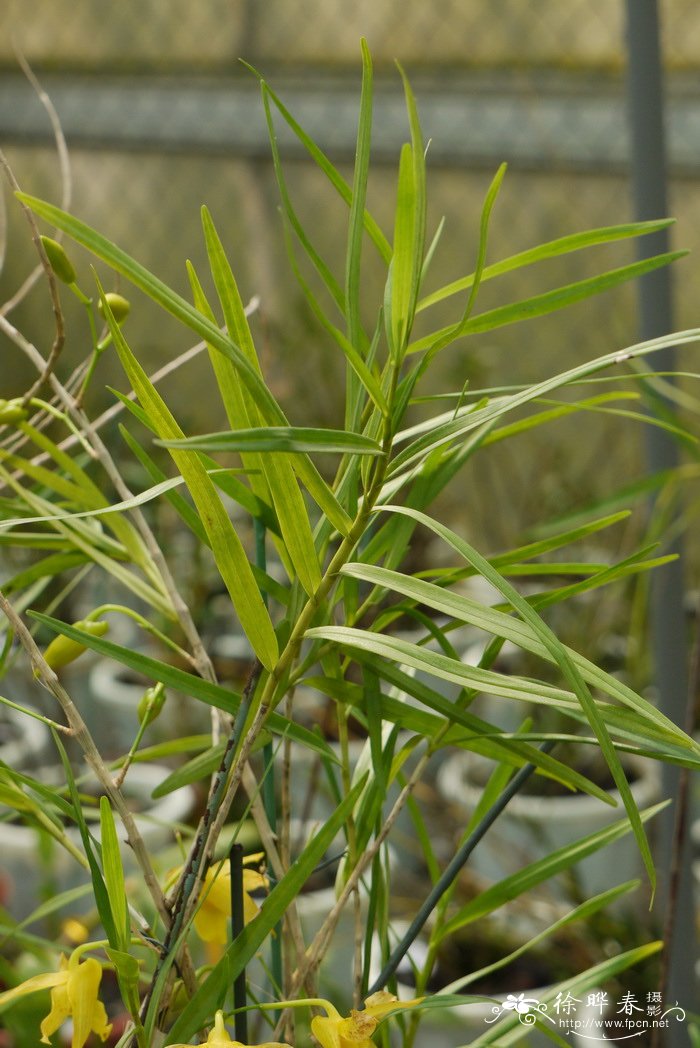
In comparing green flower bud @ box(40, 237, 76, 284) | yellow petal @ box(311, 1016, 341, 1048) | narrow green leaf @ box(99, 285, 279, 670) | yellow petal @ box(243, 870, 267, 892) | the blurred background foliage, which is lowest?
yellow petal @ box(311, 1016, 341, 1048)

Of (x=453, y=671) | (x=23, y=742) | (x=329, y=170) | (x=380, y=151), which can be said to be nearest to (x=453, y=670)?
(x=453, y=671)

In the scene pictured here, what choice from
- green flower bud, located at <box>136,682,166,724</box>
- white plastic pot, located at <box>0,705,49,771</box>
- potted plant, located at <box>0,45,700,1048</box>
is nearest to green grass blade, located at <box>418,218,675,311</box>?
potted plant, located at <box>0,45,700,1048</box>

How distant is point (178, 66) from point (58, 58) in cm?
26

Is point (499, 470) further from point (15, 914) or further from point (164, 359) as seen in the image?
point (15, 914)

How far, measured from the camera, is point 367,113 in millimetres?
196

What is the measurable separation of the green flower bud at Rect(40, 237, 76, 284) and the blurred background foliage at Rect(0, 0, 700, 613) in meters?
0.90

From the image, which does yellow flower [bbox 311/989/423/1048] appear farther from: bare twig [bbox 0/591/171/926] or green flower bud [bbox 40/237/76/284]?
green flower bud [bbox 40/237/76/284]

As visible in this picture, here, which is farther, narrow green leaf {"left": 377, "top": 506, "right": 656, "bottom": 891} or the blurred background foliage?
the blurred background foliage

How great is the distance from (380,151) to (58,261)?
1.35 metres

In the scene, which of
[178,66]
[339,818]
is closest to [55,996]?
[339,818]

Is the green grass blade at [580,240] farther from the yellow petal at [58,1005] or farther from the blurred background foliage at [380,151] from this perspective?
the blurred background foliage at [380,151]

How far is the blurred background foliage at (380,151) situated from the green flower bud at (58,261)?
90 cm

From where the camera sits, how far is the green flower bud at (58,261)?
26cm

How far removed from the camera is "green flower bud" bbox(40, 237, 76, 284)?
26 cm
